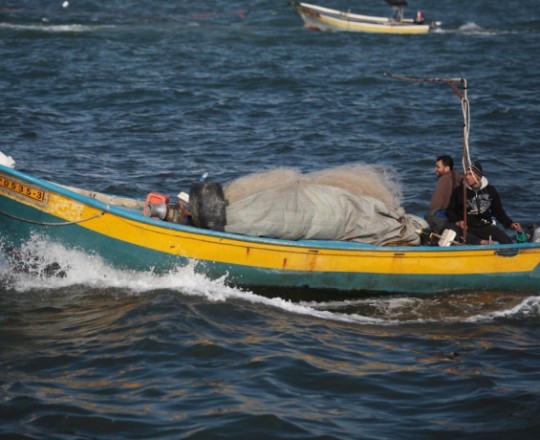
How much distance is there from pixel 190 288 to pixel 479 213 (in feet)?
11.3

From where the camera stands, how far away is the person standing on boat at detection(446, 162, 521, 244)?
11461mm

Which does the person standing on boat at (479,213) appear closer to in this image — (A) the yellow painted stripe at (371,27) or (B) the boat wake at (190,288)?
(B) the boat wake at (190,288)

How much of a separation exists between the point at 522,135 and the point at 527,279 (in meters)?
8.85

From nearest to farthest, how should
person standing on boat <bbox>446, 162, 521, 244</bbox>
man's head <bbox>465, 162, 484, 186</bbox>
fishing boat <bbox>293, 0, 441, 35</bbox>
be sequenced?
man's head <bbox>465, 162, 484, 186</bbox>, person standing on boat <bbox>446, 162, 521, 244</bbox>, fishing boat <bbox>293, 0, 441, 35</bbox>

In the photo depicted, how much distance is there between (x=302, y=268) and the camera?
10641 millimetres

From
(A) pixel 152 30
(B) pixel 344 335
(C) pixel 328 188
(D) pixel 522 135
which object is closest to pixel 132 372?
(B) pixel 344 335

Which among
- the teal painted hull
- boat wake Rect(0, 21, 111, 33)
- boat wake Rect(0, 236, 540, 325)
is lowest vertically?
boat wake Rect(0, 236, 540, 325)

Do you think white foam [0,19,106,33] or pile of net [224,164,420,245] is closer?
pile of net [224,164,420,245]

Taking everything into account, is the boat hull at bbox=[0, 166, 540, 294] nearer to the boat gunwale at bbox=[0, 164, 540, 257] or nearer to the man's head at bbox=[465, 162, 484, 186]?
the boat gunwale at bbox=[0, 164, 540, 257]

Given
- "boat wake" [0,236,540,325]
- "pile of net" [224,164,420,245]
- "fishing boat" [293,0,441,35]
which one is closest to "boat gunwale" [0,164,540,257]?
"pile of net" [224,164,420,245]

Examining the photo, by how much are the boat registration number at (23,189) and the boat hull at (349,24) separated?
82.8ft

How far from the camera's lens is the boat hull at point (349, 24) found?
113ft

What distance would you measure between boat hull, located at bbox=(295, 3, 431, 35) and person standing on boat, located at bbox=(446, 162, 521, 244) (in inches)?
931

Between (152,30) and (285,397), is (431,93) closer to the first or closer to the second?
(152,30)
